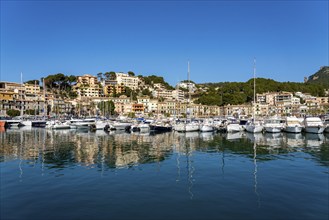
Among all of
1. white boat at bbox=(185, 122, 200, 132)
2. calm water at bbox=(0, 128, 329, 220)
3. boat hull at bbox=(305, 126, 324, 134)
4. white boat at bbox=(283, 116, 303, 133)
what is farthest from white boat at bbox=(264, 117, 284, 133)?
calm water at bbox=(0, 128, 329, 220)

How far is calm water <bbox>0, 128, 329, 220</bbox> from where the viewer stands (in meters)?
11.0

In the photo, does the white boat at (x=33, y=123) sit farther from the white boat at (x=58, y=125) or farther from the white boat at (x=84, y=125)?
the white boat at (x=84, y=125)

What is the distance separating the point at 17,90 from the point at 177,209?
4447 inches

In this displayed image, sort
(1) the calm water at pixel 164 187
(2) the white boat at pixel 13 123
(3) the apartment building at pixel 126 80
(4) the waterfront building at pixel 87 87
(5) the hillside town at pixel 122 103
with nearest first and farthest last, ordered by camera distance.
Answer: (1) the calm water at pixel 164 187 < (2) the white boat at pixel 13 123 < (5) the hillside town at pixel 122 103 < (4) the waterfront building at pixel 87 87 < (3) the apartment building at pixel 126 80

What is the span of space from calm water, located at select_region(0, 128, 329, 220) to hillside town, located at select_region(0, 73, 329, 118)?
76.8 metres

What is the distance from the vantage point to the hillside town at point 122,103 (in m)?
105

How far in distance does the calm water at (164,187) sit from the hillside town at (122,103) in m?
76.8

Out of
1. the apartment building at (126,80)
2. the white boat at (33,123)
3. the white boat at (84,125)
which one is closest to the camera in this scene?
the white boat at (84,125)

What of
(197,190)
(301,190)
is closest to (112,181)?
(197,190)

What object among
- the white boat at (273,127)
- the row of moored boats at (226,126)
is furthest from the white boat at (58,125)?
the white boat at (273,127)

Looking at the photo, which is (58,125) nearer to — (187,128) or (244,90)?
(187,128)

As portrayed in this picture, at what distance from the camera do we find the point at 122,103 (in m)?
123

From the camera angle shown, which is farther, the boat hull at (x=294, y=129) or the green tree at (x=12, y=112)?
the green tree at (x=12, y=112)

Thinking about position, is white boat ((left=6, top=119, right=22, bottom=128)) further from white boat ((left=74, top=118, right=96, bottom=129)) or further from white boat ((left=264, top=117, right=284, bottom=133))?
white boat ((left=264, top=117, right=284, bottom=133))
